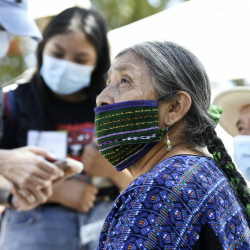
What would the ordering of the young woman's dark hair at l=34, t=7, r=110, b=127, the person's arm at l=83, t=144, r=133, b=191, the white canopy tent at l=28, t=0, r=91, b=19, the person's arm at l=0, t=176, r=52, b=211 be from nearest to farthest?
the person's arm at l=0, t=176, r=52, b=211 → the person's arm at l=83, t=144, r=133, b=191 → the young woman's dark hair at l=34, t=7, r=110, b=127 → the white canopy tent at l=28, t=0, r=91, b=19

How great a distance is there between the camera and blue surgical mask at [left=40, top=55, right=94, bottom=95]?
3.76 meters

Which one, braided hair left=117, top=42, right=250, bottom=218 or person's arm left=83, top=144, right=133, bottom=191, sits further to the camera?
person's arm left=83, top=144, right=133, bottom=191

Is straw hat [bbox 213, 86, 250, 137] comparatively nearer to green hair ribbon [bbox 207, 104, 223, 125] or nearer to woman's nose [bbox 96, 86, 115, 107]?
green hair ribbon [bbox 207, 104, 223, 125]

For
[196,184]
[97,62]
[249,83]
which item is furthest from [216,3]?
[196,184]

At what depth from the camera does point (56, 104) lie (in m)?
3.77

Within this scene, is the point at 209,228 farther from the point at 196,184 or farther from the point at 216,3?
the point at 216,3

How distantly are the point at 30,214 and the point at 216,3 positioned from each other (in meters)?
2.24

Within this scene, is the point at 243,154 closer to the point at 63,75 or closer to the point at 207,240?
the point at 207,240

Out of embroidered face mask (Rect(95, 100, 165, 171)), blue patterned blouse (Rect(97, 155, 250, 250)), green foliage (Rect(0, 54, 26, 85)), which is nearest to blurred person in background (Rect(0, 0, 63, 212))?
embroidered face mask (Rect(95, 100, 165, 171))

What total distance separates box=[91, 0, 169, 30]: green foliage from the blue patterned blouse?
12.1m

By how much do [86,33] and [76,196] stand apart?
1.49 meters

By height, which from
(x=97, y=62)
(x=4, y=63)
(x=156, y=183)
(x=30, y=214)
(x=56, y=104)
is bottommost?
(x=4, y=63)

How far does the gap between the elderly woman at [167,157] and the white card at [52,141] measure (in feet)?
4.31

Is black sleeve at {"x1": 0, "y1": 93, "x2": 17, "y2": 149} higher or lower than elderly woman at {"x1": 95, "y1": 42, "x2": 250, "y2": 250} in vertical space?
lower
